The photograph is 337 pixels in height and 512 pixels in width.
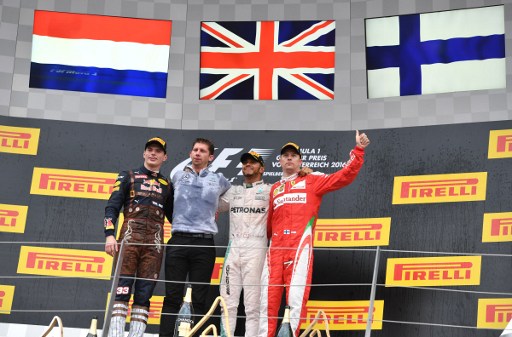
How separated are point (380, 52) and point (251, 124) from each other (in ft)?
3.33

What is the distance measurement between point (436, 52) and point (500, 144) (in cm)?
79

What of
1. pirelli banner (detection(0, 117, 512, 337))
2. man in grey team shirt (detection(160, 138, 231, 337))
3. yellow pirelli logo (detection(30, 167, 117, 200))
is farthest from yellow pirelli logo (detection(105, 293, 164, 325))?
man in grey team shirt (detection(160, 138, 231, 337))

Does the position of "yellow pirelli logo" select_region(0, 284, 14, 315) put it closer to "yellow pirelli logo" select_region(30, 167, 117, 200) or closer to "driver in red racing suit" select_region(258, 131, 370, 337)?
"yellow pirelli logo" select_region(30, 167, 117, 200)

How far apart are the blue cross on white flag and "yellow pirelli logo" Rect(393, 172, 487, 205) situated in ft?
2.01

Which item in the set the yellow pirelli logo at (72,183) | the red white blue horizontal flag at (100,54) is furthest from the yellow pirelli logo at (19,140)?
the red white blue horizontal flag at (100,54)

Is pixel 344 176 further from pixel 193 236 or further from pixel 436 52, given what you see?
pixel 436 52

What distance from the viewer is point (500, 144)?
5.17m

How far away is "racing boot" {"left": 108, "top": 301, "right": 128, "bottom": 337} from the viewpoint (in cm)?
372

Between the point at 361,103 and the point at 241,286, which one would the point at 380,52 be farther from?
the point at 241,286

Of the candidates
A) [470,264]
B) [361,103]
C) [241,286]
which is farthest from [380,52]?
[241,286]

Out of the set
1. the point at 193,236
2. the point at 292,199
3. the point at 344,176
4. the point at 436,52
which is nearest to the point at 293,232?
the point at 292,199

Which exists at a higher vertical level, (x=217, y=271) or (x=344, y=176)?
→ (x=344, y=176)

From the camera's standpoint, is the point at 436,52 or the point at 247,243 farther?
the point at 436,52

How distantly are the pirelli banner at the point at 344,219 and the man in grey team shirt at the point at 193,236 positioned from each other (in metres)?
1.02
